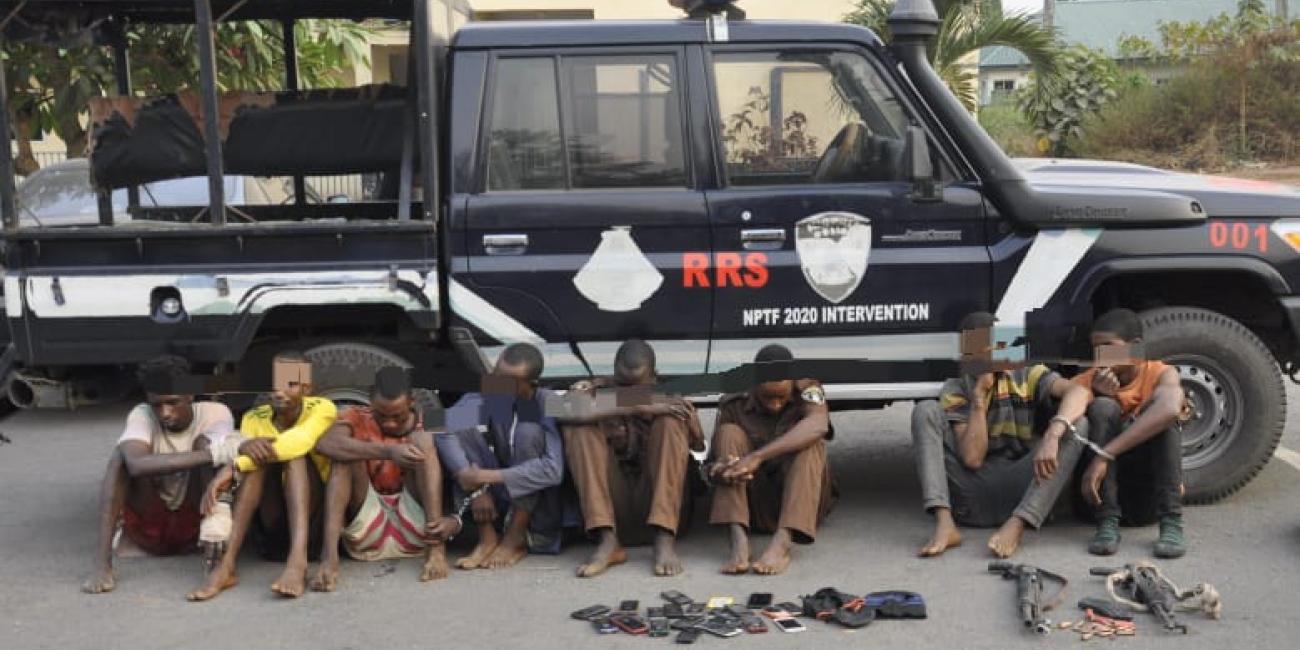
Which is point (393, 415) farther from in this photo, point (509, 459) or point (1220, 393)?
point (1220, 393)

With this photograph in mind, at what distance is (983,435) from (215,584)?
10.4ft

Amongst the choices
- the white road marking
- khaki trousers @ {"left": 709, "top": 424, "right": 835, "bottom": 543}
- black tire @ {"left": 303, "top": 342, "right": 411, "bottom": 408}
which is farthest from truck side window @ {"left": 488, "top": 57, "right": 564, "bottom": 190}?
the white road marking

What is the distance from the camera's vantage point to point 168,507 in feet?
19.3

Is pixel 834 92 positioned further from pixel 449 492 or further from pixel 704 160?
pixel 449 492

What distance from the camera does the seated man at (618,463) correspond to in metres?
5.68

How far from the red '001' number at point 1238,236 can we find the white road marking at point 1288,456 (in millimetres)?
1489

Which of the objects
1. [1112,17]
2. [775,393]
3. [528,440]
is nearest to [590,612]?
[528,440]

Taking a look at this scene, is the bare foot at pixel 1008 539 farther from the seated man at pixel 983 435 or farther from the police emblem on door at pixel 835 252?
the police emblem on door at pixel 835 252

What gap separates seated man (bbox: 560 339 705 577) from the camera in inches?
224

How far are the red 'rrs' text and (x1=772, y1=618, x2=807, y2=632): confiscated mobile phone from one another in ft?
5.24

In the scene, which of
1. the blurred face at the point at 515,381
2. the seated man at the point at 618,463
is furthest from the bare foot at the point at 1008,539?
the blurred face at the point at 515,381

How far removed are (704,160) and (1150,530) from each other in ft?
8.13

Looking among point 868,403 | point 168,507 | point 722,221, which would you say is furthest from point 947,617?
point 168,507

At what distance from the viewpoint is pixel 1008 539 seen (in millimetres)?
5664
